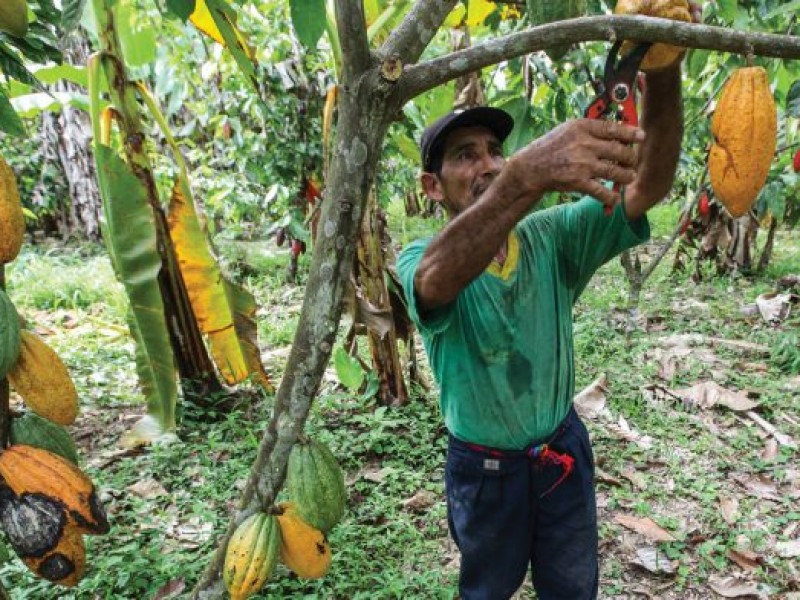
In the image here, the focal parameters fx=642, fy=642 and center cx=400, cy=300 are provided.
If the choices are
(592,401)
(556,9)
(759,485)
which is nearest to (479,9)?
(556,9)

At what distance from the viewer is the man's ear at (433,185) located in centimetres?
173

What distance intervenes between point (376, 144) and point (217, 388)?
2712mm

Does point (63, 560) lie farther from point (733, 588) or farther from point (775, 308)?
point (775, 308)

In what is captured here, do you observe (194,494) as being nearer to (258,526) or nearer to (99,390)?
(99,390)

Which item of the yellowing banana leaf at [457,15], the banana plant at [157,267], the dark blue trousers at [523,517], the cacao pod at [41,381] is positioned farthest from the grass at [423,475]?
the yellowing banana leaf at [457,15]

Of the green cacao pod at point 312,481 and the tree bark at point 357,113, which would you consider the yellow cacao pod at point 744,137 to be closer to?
the tree bark at point 357,113

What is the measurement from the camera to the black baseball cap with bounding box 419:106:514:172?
1609 millimetres

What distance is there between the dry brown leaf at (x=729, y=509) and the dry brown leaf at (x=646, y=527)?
26cm

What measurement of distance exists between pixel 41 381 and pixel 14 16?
56 centimetres

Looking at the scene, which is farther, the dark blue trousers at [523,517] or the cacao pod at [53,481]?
the dark blue trousers at [523,517]

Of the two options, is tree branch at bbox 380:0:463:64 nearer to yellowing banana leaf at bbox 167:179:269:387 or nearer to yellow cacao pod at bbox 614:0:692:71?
yellow cacao pod at bbox 614:0:692:71

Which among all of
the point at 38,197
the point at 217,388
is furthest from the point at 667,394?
the point at 38,197

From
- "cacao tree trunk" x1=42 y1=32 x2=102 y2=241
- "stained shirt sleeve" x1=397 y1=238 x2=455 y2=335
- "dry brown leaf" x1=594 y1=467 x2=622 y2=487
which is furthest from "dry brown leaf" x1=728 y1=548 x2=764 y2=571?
"cacao tree trunk" x1=42 y1=32 x2=102 y2=241

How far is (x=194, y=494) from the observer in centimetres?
269
